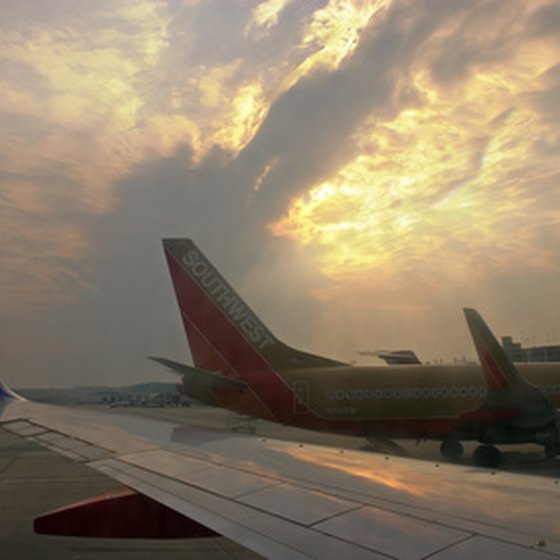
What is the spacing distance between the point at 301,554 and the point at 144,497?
7.56ft

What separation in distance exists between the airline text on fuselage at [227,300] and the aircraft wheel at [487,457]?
23.7ft

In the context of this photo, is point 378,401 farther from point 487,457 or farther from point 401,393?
point 487,457

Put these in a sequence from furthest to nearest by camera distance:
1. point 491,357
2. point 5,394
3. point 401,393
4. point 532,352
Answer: point 532,352 → point 401,393 → point 491,357 → point 5,394

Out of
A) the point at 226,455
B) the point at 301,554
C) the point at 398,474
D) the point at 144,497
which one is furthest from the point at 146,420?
the point at 301,554

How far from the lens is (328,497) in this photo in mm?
4258

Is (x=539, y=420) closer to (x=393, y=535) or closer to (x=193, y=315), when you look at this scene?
(x=193, y=315)

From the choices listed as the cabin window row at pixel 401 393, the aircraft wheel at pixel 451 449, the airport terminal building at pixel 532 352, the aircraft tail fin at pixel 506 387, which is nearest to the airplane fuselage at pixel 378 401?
the cabin window row at pixel 401 393

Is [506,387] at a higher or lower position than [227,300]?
lower

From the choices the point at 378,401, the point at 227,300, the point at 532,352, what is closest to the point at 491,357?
the point at 378,401

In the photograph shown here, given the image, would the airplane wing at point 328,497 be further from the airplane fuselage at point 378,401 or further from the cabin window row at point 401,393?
the cabin window row at point 401,393

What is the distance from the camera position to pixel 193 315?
65.7ft

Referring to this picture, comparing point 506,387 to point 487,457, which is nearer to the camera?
point 506,387

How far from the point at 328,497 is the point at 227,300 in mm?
15926

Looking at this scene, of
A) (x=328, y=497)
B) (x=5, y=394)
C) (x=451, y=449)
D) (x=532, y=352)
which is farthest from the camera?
(x=532, y=352)
